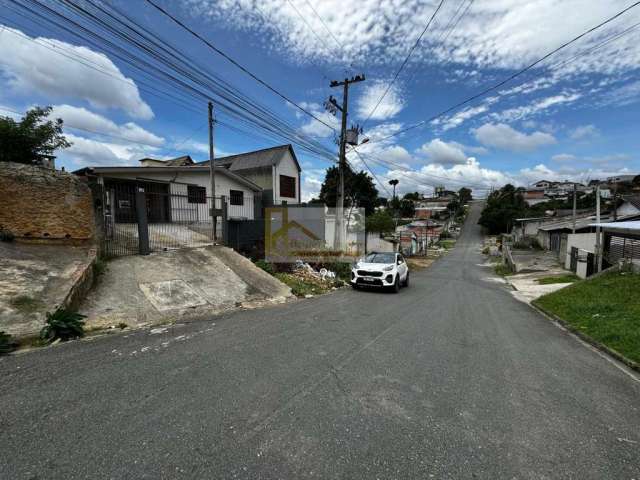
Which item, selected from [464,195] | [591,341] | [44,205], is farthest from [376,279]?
[464,195]

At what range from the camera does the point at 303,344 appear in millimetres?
4945

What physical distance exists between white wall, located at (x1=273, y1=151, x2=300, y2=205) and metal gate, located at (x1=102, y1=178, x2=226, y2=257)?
9127 millimetres

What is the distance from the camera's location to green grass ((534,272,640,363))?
553cm

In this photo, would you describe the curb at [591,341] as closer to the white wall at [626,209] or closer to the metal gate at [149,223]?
the metal gate at [149,223]

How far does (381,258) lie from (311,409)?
10.0 m

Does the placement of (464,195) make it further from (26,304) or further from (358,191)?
(26,304)

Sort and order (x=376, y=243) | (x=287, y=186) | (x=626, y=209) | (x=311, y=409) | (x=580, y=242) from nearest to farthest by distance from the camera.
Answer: (x=311, y=409) → (x=580, y=242) → (x=287, y=186) → (x=376, y=243) → (x=626, y=209)

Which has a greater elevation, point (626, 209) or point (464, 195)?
point (464, 195)

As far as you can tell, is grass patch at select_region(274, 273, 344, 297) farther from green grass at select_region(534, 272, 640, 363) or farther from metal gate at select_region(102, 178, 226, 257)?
green grass at select_region(534, 272, 640, 363)

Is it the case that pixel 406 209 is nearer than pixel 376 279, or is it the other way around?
pixel 376 279

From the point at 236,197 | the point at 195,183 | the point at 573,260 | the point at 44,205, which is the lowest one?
the point at 573,260

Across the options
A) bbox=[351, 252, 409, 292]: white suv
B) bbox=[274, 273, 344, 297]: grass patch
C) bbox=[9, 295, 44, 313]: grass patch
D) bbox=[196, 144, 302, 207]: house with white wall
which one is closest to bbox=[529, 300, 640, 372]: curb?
bbox=[351, 252, 409, 292]: white suv

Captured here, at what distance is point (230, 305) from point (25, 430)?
513 centimetres

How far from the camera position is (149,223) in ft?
35.1
